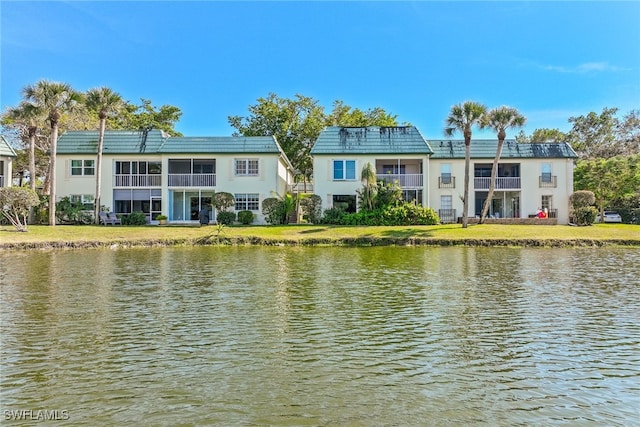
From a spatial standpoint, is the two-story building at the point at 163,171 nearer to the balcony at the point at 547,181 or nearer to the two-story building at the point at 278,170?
the two-story building at the point at 278,170

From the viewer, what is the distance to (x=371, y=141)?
3878 cm

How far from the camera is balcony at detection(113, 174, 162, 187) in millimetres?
38562

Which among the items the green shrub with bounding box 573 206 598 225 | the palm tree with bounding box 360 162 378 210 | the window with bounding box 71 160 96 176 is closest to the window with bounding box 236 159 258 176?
the palm tree with bounding box 360 162 378 210

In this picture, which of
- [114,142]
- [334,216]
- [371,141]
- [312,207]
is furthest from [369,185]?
[114,142]

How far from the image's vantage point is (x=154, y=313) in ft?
35.6

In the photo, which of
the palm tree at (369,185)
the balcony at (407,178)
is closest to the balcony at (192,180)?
the palm tree at (369,185)

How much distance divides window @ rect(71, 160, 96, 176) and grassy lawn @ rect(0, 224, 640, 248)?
8.72 meters

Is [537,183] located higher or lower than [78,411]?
higher

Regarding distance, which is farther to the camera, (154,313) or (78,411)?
(154,313)

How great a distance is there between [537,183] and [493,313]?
109 feet

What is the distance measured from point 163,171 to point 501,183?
89.7 feet

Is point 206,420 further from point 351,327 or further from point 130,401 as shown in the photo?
point 351,327

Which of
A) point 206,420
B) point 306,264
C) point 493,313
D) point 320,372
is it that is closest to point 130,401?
point 206,420

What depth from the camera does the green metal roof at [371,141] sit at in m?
38.0
